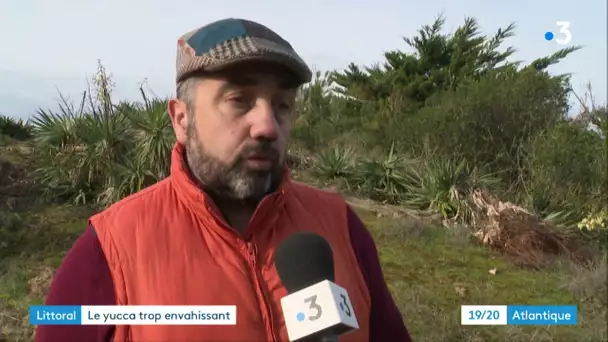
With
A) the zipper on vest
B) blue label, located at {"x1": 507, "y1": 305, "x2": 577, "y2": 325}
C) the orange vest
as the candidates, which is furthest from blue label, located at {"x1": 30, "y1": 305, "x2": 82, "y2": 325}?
blue label, located at {"x1": 507, "y1": 305, "x2": 577, "y2": 325}

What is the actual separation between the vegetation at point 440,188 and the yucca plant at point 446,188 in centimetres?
3

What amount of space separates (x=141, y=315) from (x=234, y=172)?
50 centimetres

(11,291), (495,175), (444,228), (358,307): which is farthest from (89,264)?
(495,175)

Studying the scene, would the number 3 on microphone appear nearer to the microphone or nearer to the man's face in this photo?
Result: the microphone

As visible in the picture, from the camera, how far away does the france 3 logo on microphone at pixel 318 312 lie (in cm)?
133

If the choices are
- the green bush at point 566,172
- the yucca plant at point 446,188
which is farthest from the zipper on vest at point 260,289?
the yucca plant at point 446,188

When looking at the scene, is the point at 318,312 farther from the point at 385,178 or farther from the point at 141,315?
the point at 385,178

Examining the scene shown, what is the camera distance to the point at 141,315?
1637 millimetres

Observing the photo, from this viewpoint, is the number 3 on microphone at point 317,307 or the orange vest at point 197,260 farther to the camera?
the orange vest at point 197,260

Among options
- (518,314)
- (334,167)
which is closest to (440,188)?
(334,167)

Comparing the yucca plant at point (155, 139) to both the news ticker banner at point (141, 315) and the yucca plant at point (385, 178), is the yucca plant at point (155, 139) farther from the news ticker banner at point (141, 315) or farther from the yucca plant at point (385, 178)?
the news ticker banner at point (141, 315)

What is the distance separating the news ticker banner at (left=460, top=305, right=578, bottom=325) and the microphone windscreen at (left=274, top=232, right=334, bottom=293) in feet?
4.27

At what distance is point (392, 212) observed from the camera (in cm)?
885

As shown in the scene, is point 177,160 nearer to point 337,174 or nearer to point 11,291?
point 11,291
